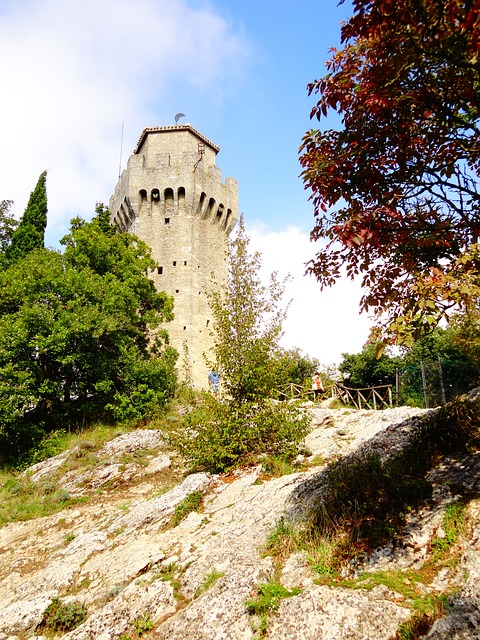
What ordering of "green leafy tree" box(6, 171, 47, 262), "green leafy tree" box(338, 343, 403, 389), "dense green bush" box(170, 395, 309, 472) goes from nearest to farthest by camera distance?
"dense green bush" box(170, 395, 309, 472), "green leafy tree" box(6, 171, 47, 262), "green leafy tree" box(338, 343, 403, 389)

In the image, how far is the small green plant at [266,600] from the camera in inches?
161

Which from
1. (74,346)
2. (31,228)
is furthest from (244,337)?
(31,228)

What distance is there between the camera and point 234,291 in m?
9.88

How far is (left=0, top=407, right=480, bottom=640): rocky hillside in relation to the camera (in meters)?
3.76

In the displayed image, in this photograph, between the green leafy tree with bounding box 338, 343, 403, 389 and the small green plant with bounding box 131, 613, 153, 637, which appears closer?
the small green plant with bounding box 131, 613, 153, 637

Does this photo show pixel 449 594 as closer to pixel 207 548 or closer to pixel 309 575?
pixel 309 575

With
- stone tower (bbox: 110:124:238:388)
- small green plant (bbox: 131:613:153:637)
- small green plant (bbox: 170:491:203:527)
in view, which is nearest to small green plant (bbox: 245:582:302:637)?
small green plant (bbox: 131:613:153:637)

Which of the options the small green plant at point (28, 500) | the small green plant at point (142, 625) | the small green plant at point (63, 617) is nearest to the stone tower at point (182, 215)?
the small green plant at point (28, 500)

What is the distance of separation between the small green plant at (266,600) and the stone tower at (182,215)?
20029mm

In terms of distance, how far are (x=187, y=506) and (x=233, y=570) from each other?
9.55 feet

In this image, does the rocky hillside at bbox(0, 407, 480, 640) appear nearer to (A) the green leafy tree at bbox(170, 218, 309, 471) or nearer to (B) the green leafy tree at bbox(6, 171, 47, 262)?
(A) the green leafy tree at bbox(170, 218, 309, 471)

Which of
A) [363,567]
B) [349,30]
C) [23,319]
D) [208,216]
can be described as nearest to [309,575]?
[363,567]

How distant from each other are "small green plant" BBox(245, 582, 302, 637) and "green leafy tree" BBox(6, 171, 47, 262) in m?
21.1

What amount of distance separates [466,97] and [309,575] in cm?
483
